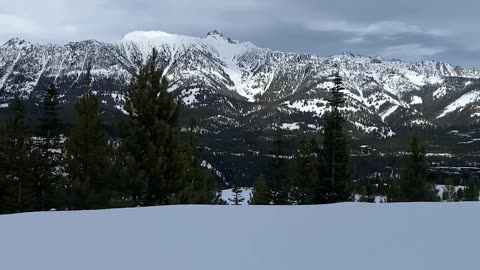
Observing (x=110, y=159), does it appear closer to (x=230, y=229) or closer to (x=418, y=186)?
(x=230, y=229)

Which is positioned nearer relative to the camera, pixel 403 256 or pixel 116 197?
pixel 403 256

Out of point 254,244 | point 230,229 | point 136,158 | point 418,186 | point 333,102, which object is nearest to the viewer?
point 254,244

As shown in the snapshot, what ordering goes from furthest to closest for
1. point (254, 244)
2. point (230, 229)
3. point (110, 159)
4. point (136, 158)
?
point (110, 159) < point (136, 158) < point (230, 229) < point (254, 244)

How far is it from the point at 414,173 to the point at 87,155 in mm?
18559

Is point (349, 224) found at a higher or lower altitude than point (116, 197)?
higher

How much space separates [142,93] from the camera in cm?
1555

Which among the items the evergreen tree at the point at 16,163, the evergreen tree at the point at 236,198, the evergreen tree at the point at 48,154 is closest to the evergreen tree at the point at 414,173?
the evergreen tree at the point at 236,198

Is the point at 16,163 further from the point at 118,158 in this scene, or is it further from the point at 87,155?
the point at 118,158

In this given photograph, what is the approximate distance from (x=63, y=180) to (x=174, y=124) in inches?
196

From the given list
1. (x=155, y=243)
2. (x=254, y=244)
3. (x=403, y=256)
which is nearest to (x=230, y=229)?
(x=254, y=244)

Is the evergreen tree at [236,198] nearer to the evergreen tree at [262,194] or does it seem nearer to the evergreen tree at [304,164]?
the evergreen tree at [262,194]

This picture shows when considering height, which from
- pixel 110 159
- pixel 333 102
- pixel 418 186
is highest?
pixel 333 102

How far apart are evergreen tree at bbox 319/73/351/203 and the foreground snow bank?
18.0 metres

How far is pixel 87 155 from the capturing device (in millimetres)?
17828
